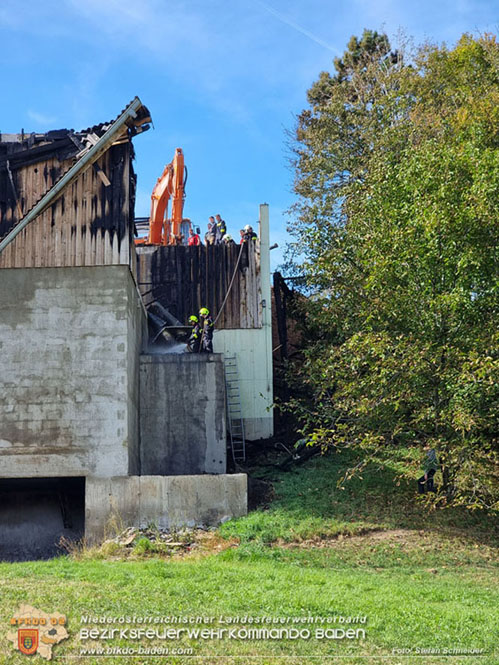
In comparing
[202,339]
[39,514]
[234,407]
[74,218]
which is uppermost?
[74,218]

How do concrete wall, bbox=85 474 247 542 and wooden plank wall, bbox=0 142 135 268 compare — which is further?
wooden plank wall, bbox=0 142 135 268

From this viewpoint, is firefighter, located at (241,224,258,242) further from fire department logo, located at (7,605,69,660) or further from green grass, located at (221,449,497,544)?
fire department logo, located at (7,605,69,660)

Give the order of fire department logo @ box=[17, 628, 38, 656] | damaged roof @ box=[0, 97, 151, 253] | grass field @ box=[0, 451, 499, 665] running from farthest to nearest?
damaged roof @ box=[0, 97, 151, 253] → grass field @ box=[0, 451, 499, 665] → fire department logo @ box=[17, 628, 38, 656]

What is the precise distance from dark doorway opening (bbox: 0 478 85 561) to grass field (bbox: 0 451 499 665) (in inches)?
148

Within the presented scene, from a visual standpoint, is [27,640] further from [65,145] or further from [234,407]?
[234,407]

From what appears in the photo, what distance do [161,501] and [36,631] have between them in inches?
328

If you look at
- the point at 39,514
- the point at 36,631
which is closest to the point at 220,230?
the point at 39,514

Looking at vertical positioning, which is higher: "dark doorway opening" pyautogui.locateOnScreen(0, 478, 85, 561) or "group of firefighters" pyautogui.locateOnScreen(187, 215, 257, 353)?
"group of firefighters" pyautogui.locateOnScreen(187, 215, 257, 353)

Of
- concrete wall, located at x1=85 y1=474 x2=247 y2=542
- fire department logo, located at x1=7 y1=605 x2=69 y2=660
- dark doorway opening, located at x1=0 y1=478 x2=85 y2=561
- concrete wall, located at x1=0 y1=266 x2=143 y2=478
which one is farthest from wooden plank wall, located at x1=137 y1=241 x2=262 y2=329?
fire department logo, located at x1=7 y1=605 x2=69 y2=660

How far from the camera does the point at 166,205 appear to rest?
27.9 meters

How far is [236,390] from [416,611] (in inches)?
558

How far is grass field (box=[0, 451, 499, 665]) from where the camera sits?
8547 mm

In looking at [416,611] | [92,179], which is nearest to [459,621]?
[416,611]

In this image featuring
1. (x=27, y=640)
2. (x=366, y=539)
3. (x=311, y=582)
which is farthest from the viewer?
(x=366, y=539)
